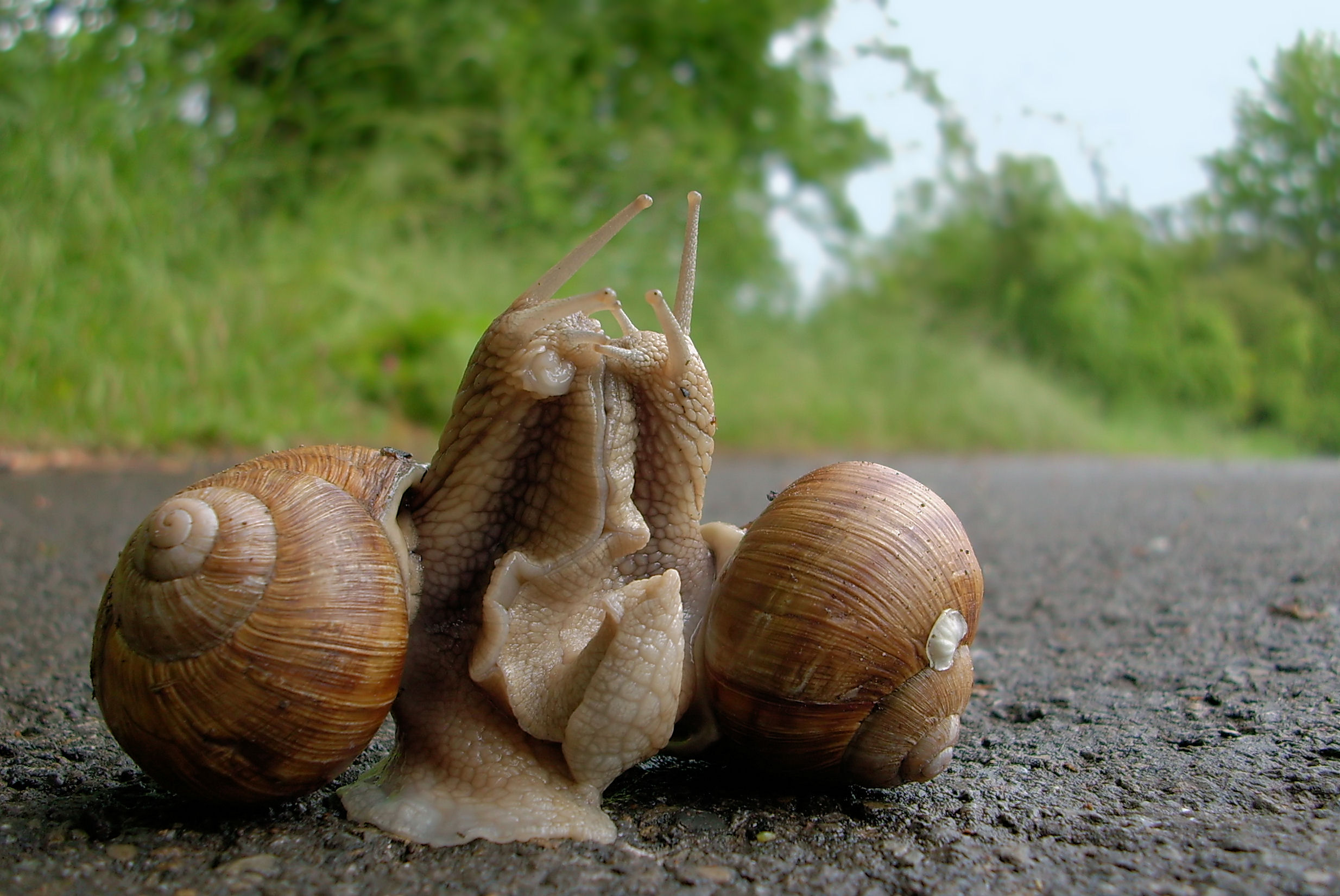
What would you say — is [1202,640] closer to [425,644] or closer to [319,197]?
[425,644]

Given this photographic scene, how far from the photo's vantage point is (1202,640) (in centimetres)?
251

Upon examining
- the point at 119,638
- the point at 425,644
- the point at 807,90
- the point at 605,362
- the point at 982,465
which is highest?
the point at 807,90

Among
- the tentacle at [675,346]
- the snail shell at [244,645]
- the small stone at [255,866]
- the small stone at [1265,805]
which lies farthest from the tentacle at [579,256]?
the small stone at [1265,805]

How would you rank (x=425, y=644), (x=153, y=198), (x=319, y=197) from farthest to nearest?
1. (x=319, y=197)
2. (x=153, y=198)
3. (x=425, y=644)

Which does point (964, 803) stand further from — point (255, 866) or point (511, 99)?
point (511, 99)

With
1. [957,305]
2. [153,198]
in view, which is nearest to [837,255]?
A: [957,305]

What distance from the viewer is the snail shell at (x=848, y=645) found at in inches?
60.7

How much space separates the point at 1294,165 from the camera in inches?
281

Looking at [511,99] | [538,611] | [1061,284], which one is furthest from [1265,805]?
[1061,284]

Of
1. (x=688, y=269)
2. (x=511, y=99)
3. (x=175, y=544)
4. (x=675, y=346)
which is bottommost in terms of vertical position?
(x=175, y=544)

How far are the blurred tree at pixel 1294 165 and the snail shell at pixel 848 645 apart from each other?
5269 millimetres

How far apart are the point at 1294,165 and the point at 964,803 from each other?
7.30 meters

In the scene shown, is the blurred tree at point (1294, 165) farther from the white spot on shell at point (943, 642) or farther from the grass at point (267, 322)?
the white spot on shell at point (943, 642)

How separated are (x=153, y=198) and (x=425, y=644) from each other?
5182mm
